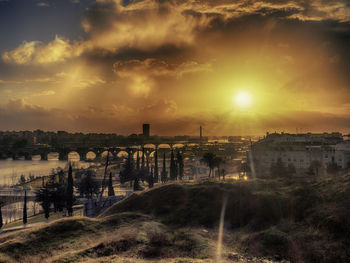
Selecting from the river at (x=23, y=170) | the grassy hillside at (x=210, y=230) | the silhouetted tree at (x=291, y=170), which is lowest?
the river at (x=23, y=170)

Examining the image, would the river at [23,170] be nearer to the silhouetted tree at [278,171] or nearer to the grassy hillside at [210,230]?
the silhouetted tree at [278,171]

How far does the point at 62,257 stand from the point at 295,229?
13.4 meters

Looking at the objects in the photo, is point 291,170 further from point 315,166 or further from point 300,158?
point 300,158

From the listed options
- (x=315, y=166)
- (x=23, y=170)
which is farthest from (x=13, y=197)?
(x=23, y=170)

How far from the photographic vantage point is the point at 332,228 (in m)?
15.1

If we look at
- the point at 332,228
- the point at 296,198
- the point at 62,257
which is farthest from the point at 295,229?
the point at 62,257

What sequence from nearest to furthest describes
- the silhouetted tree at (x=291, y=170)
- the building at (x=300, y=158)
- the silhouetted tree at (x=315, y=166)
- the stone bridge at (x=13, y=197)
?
the silhouetted tree at (x=291, y=170) < the silhouetted tree at (x=315, y=166) < the stone bridge at (x=13, y=197) < the building at (x=300, y=158)

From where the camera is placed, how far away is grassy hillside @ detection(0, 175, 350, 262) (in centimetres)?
1365

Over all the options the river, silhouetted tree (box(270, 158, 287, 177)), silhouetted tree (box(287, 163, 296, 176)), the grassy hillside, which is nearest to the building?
silhouetted tree (box(287, 163, 296, 176))

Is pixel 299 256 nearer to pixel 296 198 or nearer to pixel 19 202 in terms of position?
pixel 296 198

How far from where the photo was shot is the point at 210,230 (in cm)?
1839

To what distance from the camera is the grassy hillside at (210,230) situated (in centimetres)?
1365

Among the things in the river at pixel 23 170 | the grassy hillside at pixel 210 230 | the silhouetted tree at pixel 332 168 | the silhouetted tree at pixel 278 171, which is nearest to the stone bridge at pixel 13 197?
the river at pixel 23 170

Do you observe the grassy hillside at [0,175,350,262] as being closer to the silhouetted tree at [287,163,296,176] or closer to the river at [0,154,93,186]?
the silhouetted tree at [287,163,296,176]
